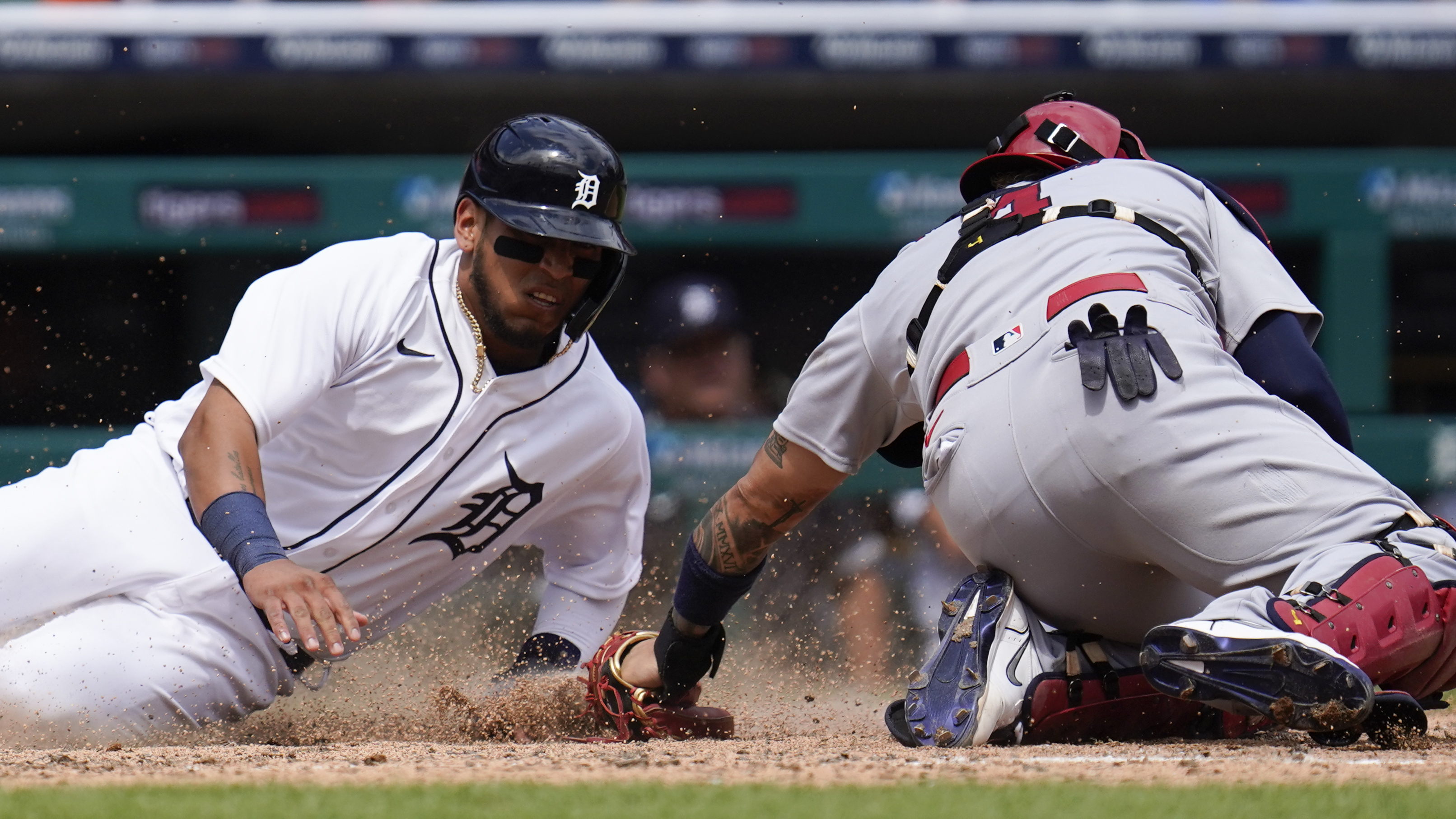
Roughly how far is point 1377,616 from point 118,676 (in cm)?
211

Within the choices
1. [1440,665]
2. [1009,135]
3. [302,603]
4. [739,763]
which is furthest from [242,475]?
[1440,665]

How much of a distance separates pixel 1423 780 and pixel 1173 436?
1.86 ft

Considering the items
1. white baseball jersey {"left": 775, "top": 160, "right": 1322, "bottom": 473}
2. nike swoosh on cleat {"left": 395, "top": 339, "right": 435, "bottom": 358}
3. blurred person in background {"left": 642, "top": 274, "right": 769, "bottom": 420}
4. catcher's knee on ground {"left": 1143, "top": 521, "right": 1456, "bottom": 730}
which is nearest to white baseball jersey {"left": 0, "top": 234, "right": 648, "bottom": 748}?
nike swoosh on cleat {"left": 395, "top": 339, "right": 435, "bottom": 358}

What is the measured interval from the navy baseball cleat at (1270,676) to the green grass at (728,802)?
0.60 ft

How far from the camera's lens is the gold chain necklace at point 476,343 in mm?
2996

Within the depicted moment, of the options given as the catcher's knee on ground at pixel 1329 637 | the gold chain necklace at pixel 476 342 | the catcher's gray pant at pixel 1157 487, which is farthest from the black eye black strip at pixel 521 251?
the catcher's knee on ground at pixel 1329 637

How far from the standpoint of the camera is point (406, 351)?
295 centimetres

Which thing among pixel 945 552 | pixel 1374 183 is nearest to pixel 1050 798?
pixel 945 552

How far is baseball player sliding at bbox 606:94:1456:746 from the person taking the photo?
2.08m

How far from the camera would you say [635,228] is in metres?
6.14

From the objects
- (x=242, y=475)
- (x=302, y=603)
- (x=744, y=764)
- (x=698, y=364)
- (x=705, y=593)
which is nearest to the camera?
(x=744, y=764)

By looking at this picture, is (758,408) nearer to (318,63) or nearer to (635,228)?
(635,228)

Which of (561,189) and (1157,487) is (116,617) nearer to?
(561,189)

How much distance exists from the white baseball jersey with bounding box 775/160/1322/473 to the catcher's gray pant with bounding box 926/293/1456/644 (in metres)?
0.09
